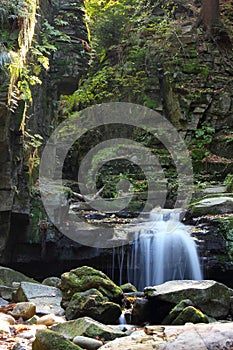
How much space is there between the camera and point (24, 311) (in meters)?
4.38

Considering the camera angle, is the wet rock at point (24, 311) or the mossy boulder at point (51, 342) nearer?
the mossy boulder at point (51, 342)

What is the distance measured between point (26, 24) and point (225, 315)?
18.7 feet

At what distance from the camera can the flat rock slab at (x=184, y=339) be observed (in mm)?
2527

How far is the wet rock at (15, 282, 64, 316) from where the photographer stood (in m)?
4.75

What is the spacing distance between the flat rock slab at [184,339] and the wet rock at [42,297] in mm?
1928

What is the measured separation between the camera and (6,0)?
20.7 feet

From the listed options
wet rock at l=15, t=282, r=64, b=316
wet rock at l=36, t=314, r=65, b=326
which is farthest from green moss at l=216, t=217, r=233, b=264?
wet rock at l=36, t=314, r=65, b=326

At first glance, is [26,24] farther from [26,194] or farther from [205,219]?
[205,219]

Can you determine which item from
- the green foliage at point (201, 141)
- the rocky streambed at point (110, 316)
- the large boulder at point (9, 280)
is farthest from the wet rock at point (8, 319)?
the green foliage at point (201, 141)

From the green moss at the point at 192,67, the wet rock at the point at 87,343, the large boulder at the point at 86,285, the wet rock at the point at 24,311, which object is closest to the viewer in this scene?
the wet rock at the point at 87,343

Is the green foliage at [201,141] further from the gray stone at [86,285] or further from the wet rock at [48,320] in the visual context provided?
the wet rock at [48,320]

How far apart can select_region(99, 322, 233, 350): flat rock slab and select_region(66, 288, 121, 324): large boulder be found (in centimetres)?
132

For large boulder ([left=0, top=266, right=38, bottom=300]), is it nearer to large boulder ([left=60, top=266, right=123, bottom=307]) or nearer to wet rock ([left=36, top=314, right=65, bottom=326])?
large boulder ([left=60, top=266, right=123, bottom=307])

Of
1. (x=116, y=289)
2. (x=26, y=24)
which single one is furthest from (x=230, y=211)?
(x=26, y=24)
